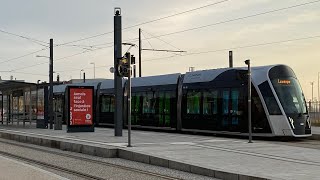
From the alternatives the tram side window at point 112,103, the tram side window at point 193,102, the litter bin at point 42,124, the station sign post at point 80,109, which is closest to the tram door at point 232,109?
the tram side window at point 193,102

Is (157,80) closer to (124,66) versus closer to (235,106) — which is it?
(235,106)

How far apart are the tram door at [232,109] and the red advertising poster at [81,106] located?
299 inches

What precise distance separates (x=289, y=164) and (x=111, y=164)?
15.9 feet

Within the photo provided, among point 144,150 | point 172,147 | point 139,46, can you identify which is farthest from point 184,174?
point 139,46

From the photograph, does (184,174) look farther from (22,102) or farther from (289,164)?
(22,102)

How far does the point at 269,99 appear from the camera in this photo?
66.8 ft

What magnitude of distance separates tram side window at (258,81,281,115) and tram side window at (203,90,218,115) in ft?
8.91

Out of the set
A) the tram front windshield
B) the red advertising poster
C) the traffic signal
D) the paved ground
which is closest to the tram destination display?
the red advertising poster

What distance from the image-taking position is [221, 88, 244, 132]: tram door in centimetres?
2125

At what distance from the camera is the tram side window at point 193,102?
938 inches

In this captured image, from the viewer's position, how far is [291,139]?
2123 cm

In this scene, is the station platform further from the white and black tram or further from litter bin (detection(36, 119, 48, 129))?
litter bin (detection(36, 119, 48, 129))

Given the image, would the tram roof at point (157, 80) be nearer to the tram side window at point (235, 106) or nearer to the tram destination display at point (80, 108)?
the tram destination display at point (80, 108)

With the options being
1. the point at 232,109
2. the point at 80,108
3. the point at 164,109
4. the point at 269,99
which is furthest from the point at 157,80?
the point at 269,99
